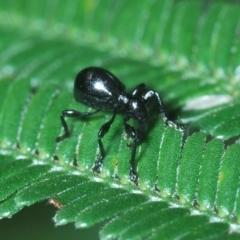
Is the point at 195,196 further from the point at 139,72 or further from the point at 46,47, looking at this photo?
the point at 46,47

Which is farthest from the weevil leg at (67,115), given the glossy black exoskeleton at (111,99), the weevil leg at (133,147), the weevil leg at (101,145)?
the weevil leg at (133,147)

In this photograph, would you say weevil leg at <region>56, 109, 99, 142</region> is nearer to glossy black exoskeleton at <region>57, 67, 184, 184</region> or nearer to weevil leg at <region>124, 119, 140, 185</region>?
glossy black exoskeleton at <region>57, 67, 184, 184</region>

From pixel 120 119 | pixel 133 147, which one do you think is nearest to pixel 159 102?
pixel 120 119

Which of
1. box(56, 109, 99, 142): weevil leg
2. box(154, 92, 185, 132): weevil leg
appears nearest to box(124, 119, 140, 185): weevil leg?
box(154, 92, 185, 132): weevil leg

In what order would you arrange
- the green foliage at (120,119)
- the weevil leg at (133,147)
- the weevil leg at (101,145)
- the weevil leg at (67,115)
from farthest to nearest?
the weevil leg at (67,115) < the weevil leg at (101,145) < the weevil leg at (133,147) < the green foliage at (120,119)

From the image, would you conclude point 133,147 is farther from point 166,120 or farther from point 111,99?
point 111,99

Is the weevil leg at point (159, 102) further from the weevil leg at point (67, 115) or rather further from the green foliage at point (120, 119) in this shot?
the weevil leg at point (67, 115)

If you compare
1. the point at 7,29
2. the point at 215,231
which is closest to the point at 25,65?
the point at 7,29
